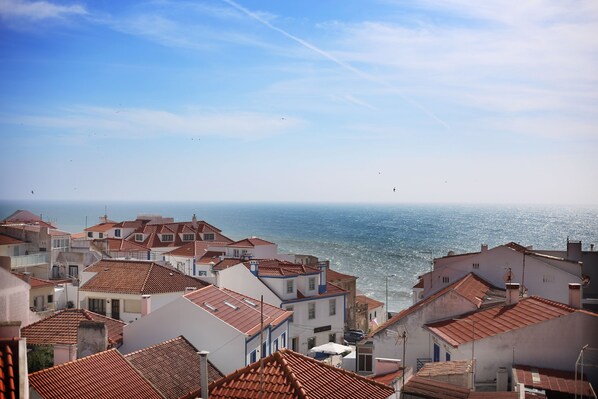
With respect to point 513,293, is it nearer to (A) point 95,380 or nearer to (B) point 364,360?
(B) point 364,360

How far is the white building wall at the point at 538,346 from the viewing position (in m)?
13.9

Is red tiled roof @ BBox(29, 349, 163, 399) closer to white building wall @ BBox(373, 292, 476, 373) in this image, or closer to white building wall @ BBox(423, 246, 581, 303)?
white building wall @ BBox(373, 292, 476, 373)

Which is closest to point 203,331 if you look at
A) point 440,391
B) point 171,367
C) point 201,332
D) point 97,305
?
point 201,332

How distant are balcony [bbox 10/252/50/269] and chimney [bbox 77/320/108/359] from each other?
18469 mm

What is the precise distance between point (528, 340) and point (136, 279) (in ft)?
48.3

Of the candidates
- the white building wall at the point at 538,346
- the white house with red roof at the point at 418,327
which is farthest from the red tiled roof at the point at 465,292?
the white building wall at the point at 538,346

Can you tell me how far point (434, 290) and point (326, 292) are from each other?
21.2 feet

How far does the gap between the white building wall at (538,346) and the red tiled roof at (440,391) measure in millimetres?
3414

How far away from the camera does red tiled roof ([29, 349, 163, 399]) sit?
11008 millimetres

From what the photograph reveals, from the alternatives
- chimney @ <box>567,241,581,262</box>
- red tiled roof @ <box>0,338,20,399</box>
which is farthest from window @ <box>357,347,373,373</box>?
chimney @ <box>567,241,581,262</box>

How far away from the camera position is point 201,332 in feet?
52.2

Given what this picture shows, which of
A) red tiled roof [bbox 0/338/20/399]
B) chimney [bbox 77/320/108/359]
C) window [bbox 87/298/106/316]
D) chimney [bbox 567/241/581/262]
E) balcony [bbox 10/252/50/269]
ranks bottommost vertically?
window [bbox 87/298/106/316]

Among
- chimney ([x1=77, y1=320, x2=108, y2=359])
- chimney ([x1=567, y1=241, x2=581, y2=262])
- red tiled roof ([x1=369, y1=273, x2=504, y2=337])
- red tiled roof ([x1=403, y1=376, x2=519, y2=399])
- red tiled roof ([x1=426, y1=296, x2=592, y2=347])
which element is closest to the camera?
red tiled roof ([x1=403, y1=376, x2=519, y2=399])

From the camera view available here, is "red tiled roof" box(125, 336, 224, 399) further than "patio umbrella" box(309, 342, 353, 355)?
No
